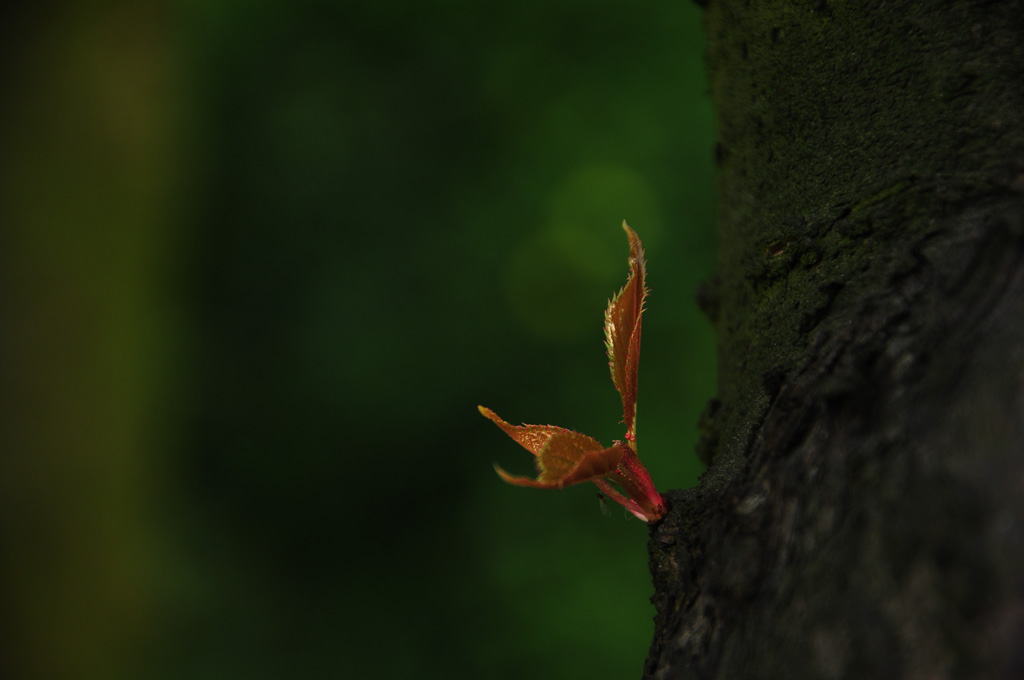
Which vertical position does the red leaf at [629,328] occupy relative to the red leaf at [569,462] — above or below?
above

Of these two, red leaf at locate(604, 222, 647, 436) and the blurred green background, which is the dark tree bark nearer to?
red leaf at locate(604, 222, 647, 436)

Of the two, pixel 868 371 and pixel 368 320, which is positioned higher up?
pixel 868 371

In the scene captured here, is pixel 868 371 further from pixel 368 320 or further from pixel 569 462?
pixel 368 320

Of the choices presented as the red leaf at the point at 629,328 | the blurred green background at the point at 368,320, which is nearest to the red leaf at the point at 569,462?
the red leaf at the point at 629,328

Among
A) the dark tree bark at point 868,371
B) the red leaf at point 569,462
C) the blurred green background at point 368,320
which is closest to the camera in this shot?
the dark tree bark at point 868,371

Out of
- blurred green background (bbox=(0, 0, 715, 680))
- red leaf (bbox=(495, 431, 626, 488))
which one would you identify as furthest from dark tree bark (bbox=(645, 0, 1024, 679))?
blurred green background (bbox=(0, 0, 715, 680))

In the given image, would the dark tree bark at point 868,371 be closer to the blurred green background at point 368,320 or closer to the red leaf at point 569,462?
the red leaf at point 569,462

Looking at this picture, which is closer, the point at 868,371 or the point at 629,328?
the point at 868,371

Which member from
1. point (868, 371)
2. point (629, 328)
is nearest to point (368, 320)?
point (629, 328)
